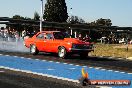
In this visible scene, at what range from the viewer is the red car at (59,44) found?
19975 mm

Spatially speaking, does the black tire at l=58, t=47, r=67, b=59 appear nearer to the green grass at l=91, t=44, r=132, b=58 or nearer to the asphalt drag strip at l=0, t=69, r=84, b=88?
the green grass at l=91, t=44, r=132, b=58

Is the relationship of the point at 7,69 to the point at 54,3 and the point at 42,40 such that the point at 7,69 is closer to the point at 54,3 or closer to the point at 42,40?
the point at 42,40

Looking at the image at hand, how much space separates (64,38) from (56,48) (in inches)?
31.9

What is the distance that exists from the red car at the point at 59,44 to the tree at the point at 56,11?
Result: 67959 millimetres

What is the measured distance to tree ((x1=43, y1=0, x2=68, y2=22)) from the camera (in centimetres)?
9096

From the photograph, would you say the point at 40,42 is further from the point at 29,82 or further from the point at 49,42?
the point at 29,82

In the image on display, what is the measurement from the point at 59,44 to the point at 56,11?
71.4 metres

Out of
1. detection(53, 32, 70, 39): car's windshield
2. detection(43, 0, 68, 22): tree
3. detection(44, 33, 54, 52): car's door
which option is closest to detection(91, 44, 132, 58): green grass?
detection(53, 32, 70, 39): car's windshield

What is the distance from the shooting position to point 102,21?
158 meters

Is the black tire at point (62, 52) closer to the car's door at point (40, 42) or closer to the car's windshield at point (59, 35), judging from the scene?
the car's windshield at point (59, 35)

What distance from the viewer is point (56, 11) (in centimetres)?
9125

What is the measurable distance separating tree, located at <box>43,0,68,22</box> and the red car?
6796cm

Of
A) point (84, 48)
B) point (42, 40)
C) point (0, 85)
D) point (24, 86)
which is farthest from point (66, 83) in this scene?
point (42, 40)

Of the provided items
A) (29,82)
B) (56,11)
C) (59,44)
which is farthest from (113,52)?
(56,11)
